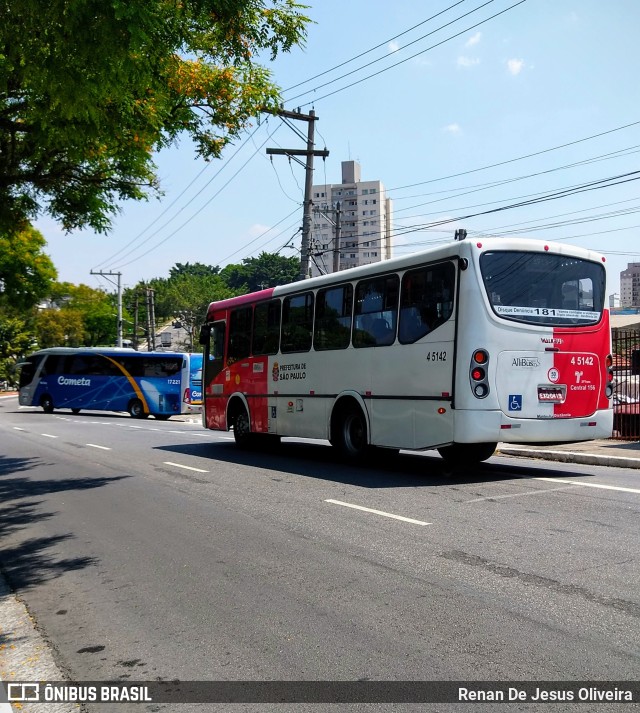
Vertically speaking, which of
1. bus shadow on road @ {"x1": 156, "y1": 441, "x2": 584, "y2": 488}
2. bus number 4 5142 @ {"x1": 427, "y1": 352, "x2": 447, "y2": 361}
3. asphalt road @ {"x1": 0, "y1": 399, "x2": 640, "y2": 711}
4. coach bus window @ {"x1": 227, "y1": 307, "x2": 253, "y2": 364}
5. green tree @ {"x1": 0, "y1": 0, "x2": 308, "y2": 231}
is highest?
green tree @ {"x1": 0, "y1": 0, "x2": 308, "y2": 231}

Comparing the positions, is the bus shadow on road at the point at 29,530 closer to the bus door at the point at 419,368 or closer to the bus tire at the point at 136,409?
the bus door at the point at 419,368

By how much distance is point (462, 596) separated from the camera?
5.21 metres

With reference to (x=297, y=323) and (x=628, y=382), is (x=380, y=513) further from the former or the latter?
(x=628, y=382)

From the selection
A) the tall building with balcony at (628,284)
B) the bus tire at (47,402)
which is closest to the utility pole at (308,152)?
the bus tire at (47,402)

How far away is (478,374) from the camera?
9969mm

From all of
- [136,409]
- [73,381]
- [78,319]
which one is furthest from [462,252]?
[78,319]

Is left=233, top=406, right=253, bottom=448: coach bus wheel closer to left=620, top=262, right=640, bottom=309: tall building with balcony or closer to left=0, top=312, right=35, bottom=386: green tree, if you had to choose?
left=0, top=312, right=35, bottom=386: green tree

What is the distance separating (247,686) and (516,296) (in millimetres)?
7628

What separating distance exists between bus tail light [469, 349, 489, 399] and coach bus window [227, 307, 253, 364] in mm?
7118

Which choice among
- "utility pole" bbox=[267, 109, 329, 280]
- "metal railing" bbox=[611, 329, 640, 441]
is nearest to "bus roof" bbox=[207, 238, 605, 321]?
"metal railing" bbox=[611, 329, 640, 441]

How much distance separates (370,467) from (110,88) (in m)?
7.86

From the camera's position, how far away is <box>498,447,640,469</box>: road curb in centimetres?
1266

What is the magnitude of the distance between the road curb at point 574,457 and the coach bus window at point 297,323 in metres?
4.82

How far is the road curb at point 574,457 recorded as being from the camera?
1266cm
